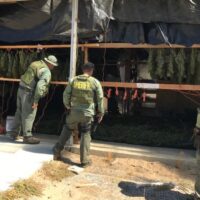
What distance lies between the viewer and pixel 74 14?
29.3 feet

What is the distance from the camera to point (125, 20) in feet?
29.6

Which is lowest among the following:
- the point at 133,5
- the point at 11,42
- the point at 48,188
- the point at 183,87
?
the point at 48,188

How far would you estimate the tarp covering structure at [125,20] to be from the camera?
8.69 meters

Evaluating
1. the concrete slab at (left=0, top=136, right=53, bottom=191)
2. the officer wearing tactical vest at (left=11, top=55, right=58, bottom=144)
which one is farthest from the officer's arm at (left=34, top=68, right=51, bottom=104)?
the concrete slab at (left=0, top=136, right=53, bottom=191)

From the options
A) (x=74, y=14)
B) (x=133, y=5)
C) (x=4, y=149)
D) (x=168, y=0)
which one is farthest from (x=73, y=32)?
(x=4, y=149)

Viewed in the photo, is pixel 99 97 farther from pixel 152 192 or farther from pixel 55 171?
pixel 152 192

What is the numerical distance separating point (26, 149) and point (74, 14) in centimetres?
283

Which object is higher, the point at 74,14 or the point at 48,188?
the point at 74,14

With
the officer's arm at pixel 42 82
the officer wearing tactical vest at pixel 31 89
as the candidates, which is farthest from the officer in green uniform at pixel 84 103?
the officer wearing tactical vest at pixel 31 89

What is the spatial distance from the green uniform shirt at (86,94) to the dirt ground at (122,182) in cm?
105

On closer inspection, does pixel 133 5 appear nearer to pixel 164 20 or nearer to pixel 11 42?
pixel 164 20

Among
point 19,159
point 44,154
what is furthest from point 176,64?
point 19,159

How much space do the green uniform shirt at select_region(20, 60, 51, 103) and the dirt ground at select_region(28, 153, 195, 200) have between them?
1.36m

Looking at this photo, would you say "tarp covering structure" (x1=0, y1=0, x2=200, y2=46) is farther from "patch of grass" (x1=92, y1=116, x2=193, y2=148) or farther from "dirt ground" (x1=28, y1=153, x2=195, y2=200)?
"dirt ground" (x1=28, y1=153, x2=195, y2=200)
